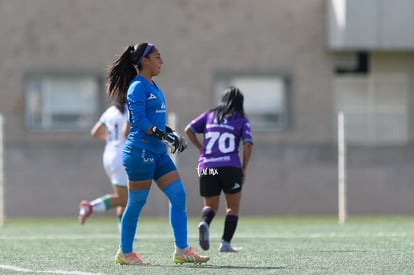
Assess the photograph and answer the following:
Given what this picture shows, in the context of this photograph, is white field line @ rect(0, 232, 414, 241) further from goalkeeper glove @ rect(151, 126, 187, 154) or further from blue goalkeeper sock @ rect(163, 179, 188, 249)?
goalkeeper glove @ rect(151, 126, 187, 154)

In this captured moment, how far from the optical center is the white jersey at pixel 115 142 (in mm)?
15453

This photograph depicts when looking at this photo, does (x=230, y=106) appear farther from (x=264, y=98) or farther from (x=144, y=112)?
(x=264, y=98)

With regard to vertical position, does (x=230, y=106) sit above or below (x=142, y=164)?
above

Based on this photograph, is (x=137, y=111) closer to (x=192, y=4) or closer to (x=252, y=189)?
(x=252, y=189)

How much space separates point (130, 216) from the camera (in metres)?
10.6

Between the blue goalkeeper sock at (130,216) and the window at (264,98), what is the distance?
688 inches

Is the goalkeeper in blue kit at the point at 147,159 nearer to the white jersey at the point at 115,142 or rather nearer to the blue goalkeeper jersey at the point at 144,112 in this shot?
the blue goalkeeper jersey at the point at 144,112

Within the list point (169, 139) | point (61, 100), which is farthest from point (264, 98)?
point (169, 139)

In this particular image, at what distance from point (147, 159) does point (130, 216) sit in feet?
1.78

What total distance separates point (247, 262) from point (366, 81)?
18.3 m

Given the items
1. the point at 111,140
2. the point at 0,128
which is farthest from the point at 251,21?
the point at 111,140

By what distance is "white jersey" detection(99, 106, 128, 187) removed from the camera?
15.5 metres

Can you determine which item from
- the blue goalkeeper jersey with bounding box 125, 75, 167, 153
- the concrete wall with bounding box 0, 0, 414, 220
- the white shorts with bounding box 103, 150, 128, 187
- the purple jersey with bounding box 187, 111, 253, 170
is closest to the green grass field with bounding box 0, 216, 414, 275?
the white shorts with bounding box 103, 150, 128, 187

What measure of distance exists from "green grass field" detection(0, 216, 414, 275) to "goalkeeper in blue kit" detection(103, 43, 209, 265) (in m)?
0.21
